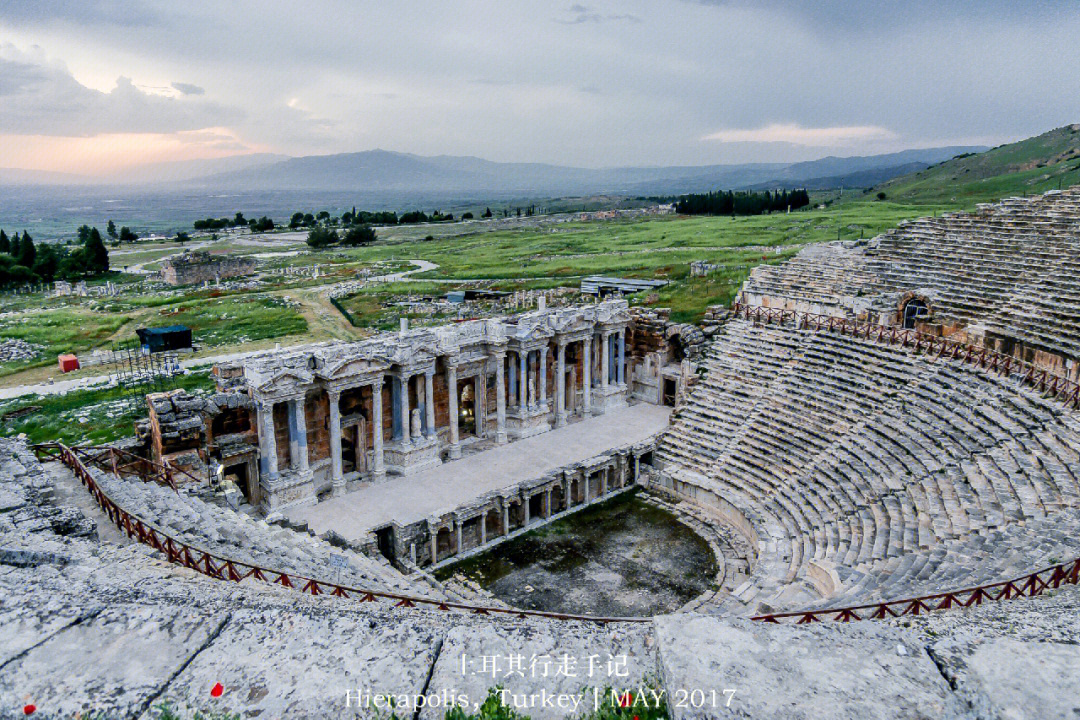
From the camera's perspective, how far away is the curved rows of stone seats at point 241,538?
14664mm

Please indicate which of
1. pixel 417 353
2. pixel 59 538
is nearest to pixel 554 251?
pixel 417 353

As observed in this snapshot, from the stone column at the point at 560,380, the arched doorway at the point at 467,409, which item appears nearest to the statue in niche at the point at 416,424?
the arched doorway at the point at 467,409

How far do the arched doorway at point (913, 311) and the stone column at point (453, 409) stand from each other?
17.7m

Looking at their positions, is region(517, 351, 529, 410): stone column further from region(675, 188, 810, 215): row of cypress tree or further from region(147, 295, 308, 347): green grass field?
region(675, 188, 810, 215): row of cypress tree

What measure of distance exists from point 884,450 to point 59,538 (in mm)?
21091

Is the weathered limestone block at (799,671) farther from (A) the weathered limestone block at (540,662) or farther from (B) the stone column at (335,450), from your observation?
(B) the stone column at (335,450)

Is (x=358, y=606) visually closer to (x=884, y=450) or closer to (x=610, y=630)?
(x=610, y=630)

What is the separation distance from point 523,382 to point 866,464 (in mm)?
13650

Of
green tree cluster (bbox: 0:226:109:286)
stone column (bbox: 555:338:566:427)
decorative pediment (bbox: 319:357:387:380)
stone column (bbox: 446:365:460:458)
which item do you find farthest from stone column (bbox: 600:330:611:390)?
green tree cluster (bbox: 0:226:109:286)

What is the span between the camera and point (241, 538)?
1633cm

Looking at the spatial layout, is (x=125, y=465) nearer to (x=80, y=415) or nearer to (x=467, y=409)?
(x=80, y=415)

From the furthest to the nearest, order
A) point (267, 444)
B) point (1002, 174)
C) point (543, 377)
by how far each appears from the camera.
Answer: point (1002, 174)
point (543, 377)
point (267, 444)

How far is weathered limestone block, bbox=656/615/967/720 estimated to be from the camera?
6965 millimetres

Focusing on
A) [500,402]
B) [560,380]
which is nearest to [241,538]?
[500,402]
